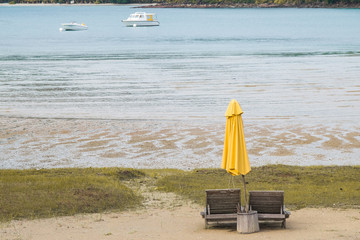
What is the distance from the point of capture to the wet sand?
20234mm

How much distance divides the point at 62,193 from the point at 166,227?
3.61 meters

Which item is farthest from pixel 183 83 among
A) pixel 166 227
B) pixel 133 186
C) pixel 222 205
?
pixel 222 205

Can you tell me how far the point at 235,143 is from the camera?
11922mm

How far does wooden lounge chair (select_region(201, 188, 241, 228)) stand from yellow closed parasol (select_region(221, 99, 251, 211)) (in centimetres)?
57

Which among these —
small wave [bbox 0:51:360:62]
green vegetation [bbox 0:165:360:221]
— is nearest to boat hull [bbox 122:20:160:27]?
small wave [bbox 0:51:360:62]

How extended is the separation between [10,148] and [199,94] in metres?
15.8

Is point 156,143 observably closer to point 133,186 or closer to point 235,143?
point 133,186

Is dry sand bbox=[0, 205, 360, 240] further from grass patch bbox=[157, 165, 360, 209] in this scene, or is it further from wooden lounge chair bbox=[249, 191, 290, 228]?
grass patch bbox=[157, 165, 360, 209]

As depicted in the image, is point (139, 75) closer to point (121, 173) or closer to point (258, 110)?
point (258, 110)

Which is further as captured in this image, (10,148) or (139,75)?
(139,75)

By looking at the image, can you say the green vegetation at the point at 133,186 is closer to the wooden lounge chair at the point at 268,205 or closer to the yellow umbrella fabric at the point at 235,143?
the wooden lounge chair at the point at 268,205

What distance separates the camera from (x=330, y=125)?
2598 cm

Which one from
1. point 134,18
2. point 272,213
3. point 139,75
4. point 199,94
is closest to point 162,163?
point 272,213

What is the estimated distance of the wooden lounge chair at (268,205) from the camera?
12.2 m
